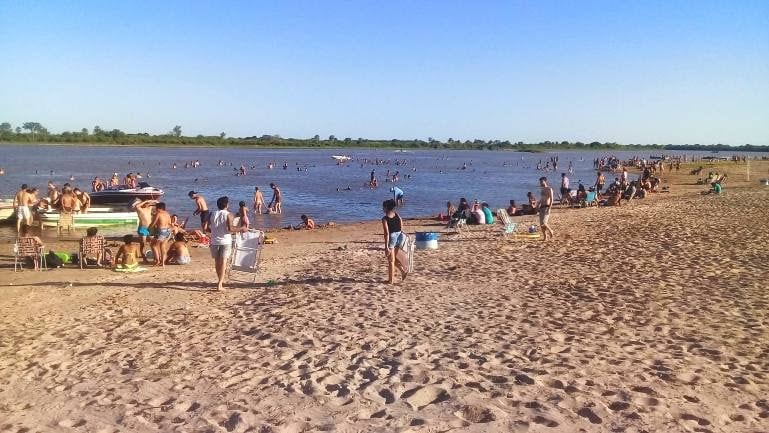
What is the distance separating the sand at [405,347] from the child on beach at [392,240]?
0.43m

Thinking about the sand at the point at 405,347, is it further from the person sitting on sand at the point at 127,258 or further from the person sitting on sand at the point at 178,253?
the person sitting on sand at the point at 178,253

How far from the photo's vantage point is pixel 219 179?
156 feet

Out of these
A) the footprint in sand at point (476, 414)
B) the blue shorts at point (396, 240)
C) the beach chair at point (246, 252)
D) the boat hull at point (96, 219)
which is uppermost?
the blue shorts at point (396, 240)

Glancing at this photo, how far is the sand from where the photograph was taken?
15.4ft

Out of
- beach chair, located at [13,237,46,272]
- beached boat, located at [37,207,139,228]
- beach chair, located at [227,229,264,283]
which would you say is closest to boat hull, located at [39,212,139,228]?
beached boat, located at [37,207,139,228]

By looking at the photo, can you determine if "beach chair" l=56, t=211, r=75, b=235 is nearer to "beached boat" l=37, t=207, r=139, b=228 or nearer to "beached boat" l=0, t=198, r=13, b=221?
"beached boat" l=37, t=207, r=139, b=228

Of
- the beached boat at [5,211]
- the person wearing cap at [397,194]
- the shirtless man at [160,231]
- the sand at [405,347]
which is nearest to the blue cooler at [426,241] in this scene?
→ the sand at [405,347]

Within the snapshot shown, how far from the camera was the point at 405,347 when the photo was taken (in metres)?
6.26

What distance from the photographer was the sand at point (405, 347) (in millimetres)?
4695

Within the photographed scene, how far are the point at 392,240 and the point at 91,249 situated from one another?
6669mm

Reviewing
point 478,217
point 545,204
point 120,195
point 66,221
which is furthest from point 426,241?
point 120,195

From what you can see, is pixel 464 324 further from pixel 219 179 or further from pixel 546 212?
pixel 219 179

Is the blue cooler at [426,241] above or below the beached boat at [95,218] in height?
above

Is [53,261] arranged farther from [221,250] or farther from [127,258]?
[221,250]
